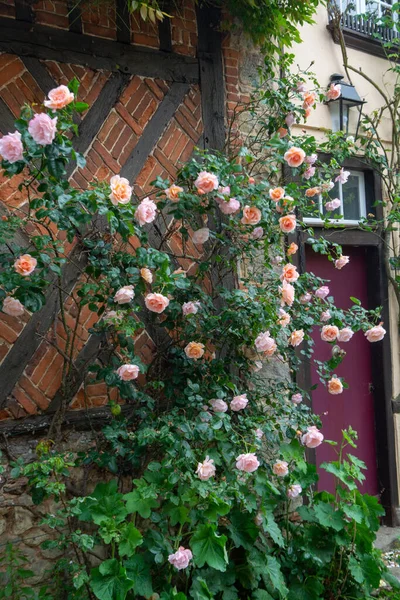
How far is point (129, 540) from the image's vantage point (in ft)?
10.3

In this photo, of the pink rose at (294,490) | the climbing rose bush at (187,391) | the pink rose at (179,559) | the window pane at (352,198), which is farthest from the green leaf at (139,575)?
the window pane at (352,198)

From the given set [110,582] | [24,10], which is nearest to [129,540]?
[110,582]

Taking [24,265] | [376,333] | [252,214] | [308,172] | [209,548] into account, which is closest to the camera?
[24,265]

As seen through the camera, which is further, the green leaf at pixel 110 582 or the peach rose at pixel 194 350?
the peach rose at pixel 194 350

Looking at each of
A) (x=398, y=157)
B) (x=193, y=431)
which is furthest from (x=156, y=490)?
(x=398, y=157)

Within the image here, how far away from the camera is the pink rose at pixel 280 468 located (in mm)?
3742

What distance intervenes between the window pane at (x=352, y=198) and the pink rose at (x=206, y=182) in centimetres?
271

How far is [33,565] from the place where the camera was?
11.3 ft

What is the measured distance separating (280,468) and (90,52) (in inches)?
110

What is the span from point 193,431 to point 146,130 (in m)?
1.96

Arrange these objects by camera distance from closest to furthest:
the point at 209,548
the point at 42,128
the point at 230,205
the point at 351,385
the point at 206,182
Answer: the point at 42,128 → the point at 209,548 → the point at 206,182 → the point at 230,205 → the point at 351,385

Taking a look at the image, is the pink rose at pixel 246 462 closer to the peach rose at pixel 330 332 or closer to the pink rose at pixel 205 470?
the pink rose at pixel 205 470

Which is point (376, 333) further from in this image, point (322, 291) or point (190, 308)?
point (190, 308)

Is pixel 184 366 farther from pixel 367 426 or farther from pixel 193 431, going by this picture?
pixel 367 426
